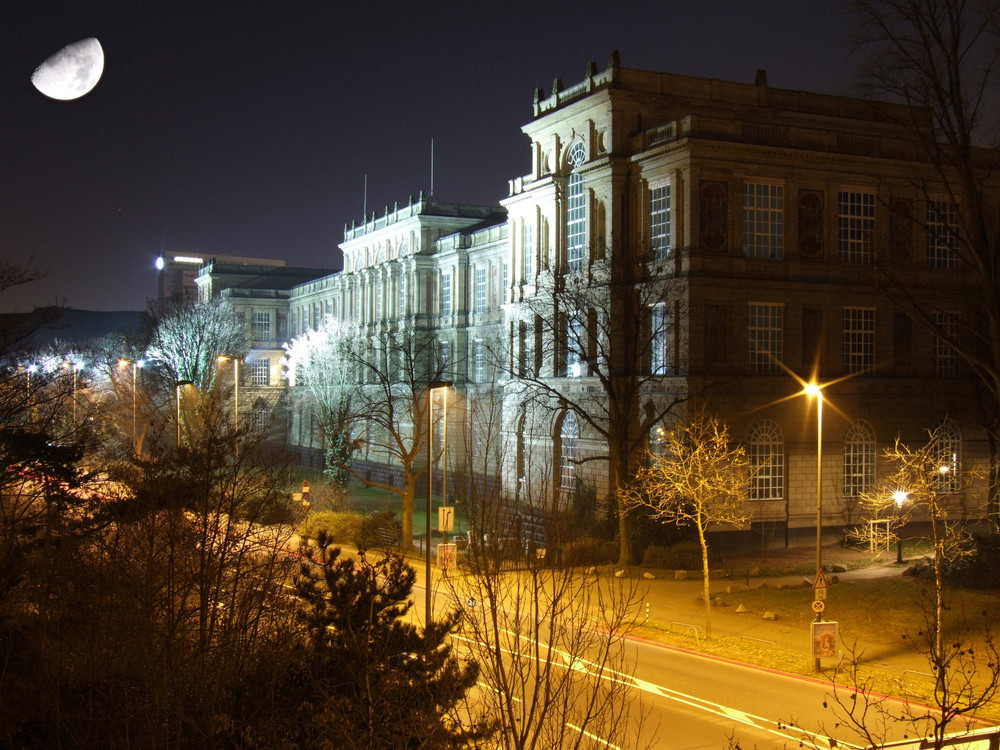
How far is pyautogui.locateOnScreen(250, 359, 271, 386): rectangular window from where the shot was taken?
113 m

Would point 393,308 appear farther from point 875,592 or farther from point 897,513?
point 875,592

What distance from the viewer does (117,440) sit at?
64.6m

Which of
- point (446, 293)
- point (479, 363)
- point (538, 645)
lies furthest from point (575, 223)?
point (538, 645)

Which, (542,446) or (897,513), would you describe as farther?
(542,446)

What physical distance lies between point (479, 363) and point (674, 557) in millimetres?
37333

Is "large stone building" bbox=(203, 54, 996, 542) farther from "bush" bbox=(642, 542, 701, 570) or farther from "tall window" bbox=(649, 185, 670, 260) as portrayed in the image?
"bush" bbox=(642, 542, 701, 570)

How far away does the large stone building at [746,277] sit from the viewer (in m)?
45.4

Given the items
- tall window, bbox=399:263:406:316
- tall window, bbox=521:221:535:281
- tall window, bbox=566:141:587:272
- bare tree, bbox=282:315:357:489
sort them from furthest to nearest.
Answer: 1. tall window, bbox=399:263:406:316
2. bare tree, bbox=282:315:357:489
3. tall window, bbox=521:221:535:281
4. tall window, bbox=566:141:587:272

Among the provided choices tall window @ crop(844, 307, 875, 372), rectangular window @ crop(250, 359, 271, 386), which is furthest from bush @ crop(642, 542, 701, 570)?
rectangular window @ crop(250, 359, 271, 386)

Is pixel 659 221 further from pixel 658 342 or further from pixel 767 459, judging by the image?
pixel 767 459

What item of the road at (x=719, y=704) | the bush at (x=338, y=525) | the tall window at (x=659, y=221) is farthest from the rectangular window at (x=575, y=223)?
the road at (x=719, y=704)

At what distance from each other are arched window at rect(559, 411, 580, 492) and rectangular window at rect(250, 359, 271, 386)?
2686 inches

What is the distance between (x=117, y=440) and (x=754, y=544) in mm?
42045

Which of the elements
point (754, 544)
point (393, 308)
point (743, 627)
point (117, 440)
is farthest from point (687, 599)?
point (393, 308)
